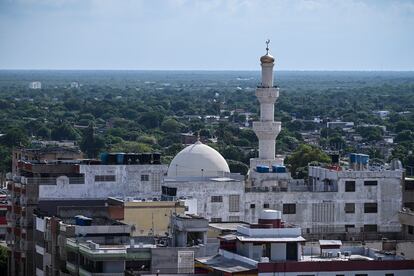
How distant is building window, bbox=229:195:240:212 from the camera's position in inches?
3063

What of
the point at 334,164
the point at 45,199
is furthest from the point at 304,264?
the point at 334,164

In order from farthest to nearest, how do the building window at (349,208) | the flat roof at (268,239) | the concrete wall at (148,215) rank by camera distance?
the building window at (349,208), the concrete wall at (148,215), the flat roof at (268,239)

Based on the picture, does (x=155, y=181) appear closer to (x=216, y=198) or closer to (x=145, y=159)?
(x=145, y=159)

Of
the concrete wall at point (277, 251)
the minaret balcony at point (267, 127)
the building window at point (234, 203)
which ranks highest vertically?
the minaret balcony at point (267, 127)

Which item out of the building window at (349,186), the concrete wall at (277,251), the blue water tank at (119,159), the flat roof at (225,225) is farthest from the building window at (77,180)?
the concrete wall at (277,251)

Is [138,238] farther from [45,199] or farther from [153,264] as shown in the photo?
[45,199]

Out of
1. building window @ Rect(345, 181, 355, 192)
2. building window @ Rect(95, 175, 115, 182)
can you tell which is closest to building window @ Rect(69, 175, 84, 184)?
building window @ Rect(95, 175, 115, 182)

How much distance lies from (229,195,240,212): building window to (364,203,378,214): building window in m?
6.16

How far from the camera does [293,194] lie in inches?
3093

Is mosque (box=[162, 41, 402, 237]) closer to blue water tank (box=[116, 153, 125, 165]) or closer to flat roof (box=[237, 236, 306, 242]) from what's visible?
blue water tank (box=[116, 153, 125, 165])

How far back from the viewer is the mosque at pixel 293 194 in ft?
254

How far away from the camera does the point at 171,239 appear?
204 feet

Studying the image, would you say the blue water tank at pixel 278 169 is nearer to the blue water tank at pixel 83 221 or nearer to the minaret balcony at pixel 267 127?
the minaret balcony at pixel 267 127

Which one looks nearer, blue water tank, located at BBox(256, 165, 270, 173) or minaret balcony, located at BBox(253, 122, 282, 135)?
blue water tank, located at BBox(256, 165, 270, 173)
